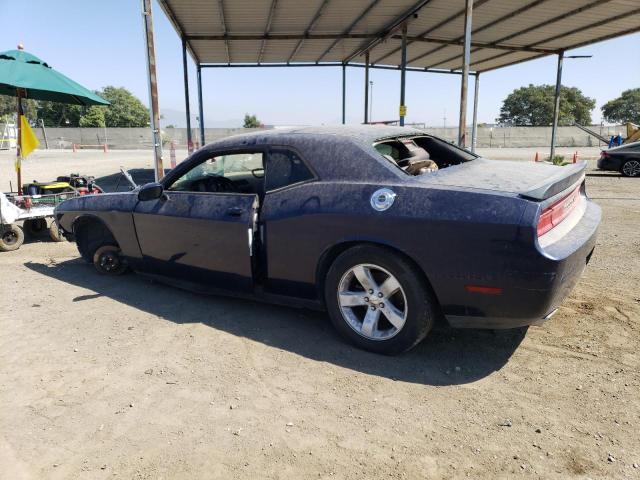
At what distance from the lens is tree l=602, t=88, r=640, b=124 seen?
8556cm

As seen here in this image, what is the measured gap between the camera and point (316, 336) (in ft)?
11.8

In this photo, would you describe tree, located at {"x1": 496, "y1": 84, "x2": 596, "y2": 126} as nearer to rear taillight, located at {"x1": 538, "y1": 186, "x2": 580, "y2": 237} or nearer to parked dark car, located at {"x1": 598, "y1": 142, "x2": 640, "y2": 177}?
parked dark car, located at {"x1": 598, "y1": 142, "x2": 640, "y2": 177}

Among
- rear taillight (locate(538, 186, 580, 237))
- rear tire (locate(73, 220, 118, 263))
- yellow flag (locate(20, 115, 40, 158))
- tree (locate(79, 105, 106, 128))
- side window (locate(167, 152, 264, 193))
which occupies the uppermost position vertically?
tree (locate(79, 105, 106, 128))

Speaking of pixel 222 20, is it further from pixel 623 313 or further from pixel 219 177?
pixel 623 313

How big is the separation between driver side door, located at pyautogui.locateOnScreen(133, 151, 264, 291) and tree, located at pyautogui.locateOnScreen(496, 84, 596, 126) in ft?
282

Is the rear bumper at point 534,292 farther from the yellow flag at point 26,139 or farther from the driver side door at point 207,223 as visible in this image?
the yellow flag at point 26,139

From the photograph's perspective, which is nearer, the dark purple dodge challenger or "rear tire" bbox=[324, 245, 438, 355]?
the dark purple dodge challenger

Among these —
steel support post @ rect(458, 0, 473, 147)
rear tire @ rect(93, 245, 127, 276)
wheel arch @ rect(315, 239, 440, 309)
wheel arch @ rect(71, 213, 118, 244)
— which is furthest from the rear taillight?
steel support post @ rect(458, 0, 473, 147)

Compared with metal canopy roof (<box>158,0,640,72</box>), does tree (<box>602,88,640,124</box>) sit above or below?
above

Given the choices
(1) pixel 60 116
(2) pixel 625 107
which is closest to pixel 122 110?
(1) pixel 60 116

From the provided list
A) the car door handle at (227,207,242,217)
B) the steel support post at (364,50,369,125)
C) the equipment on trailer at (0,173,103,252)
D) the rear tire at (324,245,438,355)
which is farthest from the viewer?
the steel support post at (364,50,369,125)

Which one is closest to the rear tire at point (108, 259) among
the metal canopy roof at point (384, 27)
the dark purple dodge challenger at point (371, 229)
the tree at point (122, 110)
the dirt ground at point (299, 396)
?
the dark purple dodge challenger at point (371, 229)

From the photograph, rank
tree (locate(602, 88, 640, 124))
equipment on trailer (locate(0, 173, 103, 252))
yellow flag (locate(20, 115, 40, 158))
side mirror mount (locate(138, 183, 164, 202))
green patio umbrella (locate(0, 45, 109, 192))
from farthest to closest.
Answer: tree (locate(602, 88, 640, 124)), yellow flag (locate(20, 115, 40, 158)), green patio umbrella (locate(0, 45, 109, 192)), equipment on trailer (locate(0, 173, 103, 252)), side mirror mount (locate(138, 183, 164, 202))

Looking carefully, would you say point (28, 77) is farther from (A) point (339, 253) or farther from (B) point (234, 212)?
(A) point (339, 253)
